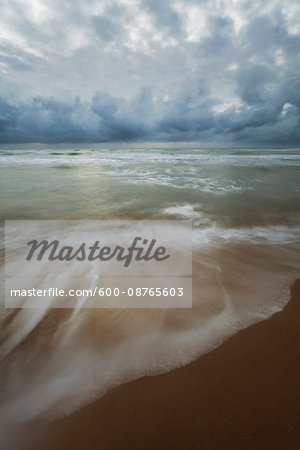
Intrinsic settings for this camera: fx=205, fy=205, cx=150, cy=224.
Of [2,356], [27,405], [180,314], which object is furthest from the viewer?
[180,314]

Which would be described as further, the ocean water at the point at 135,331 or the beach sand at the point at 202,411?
the ocean water at the point at 135,331

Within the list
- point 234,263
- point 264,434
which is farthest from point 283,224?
point 264,434

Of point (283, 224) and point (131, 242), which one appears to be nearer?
point (131, 242)

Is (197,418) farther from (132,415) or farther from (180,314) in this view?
(180,314)

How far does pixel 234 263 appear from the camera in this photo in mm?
3094

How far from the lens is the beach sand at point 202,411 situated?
47.9 inches

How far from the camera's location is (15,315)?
2182 mm

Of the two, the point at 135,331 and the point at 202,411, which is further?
the point at 135,331

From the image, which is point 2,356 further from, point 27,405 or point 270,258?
point 270,258

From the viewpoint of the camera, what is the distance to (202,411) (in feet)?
4.39

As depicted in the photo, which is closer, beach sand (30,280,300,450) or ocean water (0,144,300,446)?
beach sand (30,280,300,450)

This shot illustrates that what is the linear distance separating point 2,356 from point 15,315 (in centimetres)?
52

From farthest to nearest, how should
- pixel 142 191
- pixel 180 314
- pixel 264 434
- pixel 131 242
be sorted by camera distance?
pixel 142 191 → pixel 131 242 → pixel 180 314 → pixel 264 434

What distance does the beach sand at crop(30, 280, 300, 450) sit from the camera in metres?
1.22
